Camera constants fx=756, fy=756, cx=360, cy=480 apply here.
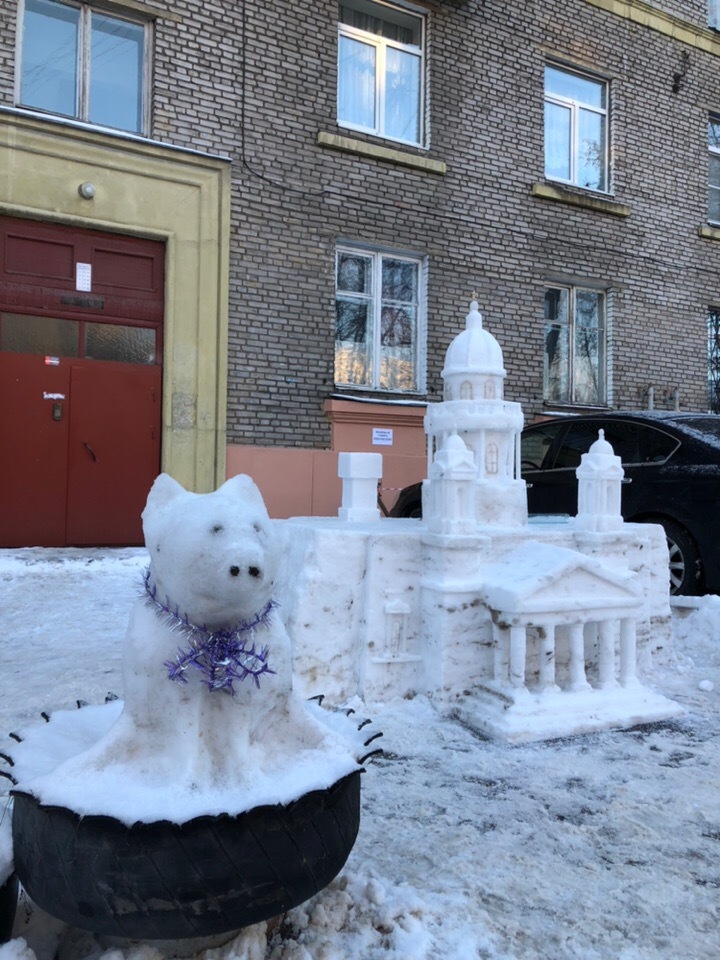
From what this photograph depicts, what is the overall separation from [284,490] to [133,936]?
6.91 meters

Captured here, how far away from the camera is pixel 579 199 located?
10156 millimetres

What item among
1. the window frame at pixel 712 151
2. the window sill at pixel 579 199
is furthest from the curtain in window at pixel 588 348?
the window frame at pixel 712 151

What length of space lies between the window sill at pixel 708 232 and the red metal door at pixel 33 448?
361 inches

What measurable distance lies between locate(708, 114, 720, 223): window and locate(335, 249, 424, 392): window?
5.50m

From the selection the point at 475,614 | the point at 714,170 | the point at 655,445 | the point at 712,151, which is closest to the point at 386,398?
the point at 655,445

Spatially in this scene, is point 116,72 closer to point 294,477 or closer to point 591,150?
point 294,477

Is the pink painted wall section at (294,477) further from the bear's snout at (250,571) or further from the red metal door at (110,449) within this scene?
the bear's snout at (250,571)

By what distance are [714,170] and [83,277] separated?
31.5ft

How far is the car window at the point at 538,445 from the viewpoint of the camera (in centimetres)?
702

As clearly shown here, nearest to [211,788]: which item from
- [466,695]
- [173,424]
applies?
[466,695]

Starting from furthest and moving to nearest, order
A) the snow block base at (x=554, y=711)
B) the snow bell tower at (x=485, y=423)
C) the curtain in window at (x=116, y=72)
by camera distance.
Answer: the curtain in window at (x=116, y=72) < the snow bell tower at (x=485, y=423) < the snow block base at (x=554, y=711)

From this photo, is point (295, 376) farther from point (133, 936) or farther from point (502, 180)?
point (133, 936)

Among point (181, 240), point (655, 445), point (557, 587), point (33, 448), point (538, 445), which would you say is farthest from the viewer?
point (181, 240)

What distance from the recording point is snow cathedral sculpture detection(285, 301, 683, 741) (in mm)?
3346
